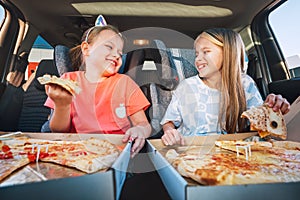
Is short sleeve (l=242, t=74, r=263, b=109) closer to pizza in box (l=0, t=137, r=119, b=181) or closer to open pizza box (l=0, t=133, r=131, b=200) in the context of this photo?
pizza in box (l=0, t=137, r=119, b=181)

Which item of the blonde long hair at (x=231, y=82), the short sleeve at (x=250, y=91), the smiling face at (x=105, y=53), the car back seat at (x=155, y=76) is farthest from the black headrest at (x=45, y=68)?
the short sleeve at (x=250, y=91)

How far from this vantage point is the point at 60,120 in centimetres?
80

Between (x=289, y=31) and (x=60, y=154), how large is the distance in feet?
2.16

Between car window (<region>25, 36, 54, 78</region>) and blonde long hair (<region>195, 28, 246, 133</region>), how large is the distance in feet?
1.62

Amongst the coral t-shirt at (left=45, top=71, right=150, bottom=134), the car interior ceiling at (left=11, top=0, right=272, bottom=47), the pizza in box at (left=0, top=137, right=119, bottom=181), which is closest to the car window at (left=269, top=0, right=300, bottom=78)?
the car interior ceiling at (left=11, top=0, right=272, bottom=47)

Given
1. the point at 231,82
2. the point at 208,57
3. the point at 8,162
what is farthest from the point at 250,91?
the point at 8,162

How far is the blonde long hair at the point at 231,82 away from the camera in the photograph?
32.4 inches

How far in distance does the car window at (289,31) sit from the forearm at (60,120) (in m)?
Answer: 0.66

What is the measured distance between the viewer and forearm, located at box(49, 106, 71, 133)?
0.80 m

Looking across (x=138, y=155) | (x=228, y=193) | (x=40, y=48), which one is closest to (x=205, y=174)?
(x=228, y=193)

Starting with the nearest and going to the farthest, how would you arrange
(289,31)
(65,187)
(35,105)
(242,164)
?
(65,187)
(242,164)
(289,31)
(35,105)

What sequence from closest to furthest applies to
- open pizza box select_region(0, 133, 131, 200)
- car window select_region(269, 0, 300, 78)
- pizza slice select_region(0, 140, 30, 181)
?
open pizza box select_region(0, 133, 131, 200), pizza slice select_region(0, 140, 30, 181), car window select_region(269, 0, 300, 78)

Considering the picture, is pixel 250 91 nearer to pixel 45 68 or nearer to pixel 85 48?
pixel 85 48

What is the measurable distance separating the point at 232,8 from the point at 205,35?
4.2 inches
